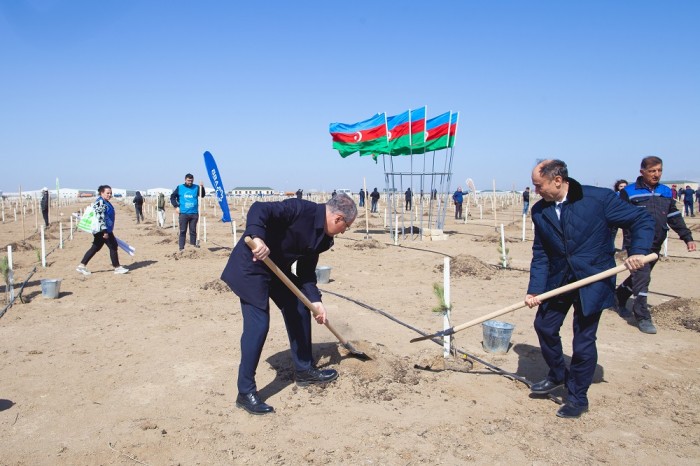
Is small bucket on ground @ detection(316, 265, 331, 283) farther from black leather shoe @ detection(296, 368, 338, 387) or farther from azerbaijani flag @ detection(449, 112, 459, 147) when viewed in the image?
azerbaijani flag @ detection(449, 112, 459, 147)

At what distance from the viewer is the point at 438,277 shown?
901cm

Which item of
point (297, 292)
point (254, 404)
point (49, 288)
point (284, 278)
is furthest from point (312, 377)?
point (49, 288)

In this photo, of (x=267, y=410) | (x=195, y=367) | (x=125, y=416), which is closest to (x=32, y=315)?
(x=195, y=367)

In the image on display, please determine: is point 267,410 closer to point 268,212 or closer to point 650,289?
point 268,212

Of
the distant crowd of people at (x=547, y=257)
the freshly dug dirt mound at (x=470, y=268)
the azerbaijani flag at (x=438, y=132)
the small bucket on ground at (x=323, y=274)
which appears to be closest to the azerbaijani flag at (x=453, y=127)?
the azerbaijani flag at (x=438, y=132)

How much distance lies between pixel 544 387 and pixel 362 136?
12.3 metres

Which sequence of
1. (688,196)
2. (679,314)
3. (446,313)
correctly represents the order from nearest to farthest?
(446,313) < (679,314) < (688,196)

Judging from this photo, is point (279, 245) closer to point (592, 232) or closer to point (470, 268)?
point (592, 232)

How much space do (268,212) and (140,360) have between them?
238 centimetres

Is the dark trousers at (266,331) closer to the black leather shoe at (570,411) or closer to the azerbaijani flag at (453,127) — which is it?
the black leather shoe at (570,411)

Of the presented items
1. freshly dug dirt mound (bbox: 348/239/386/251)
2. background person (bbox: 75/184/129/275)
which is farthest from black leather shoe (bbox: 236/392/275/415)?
freshly dug dirt mound (bbox: 348/239/386/251)

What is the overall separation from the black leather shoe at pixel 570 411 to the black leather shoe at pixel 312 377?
68.8 inches

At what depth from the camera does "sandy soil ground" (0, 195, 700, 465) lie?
3.05 metres

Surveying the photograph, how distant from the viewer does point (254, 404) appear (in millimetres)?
3488
